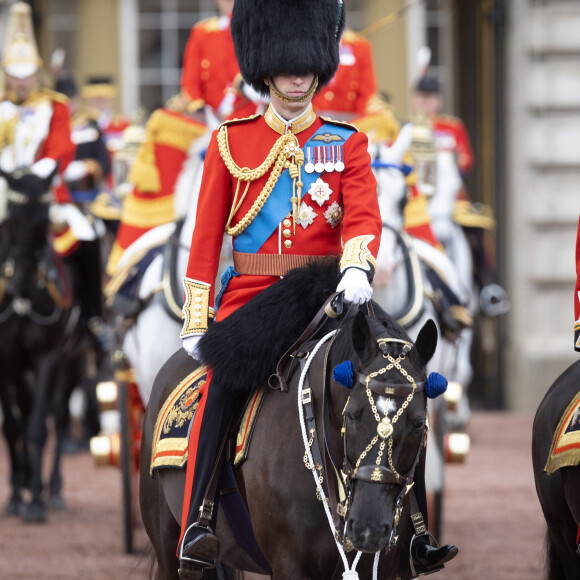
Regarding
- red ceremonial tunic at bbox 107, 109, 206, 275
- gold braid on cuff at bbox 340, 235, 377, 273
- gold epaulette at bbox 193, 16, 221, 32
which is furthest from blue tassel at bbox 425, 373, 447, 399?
gold epaulette at bbox 193, 16, 221, 32

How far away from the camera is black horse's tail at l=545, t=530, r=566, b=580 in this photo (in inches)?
200

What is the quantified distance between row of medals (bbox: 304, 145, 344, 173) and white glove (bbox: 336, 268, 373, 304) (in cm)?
49

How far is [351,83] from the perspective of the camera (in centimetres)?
751

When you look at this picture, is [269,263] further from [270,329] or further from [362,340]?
[362,340]

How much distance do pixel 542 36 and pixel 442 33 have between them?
8.22 ft

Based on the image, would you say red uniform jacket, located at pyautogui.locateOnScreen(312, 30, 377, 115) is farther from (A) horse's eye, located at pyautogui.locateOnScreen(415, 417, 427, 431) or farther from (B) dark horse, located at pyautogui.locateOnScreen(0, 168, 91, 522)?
(A) horse's eye, located at pyautogui.locateOnScreen(415, 417, 427, 431)

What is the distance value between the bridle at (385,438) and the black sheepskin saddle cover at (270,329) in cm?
56

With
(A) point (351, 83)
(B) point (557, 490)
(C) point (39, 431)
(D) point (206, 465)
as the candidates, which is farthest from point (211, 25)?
(D) point (206, 465)

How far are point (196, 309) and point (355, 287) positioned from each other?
0.68 meters

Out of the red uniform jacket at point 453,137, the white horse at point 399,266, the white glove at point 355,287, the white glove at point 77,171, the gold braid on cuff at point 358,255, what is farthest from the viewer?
the red uniform jacket at point 453,137

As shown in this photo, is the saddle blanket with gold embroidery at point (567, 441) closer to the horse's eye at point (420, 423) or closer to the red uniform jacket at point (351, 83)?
the horse's eye at point (420, 423)

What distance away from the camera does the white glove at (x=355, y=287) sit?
3.91 metres

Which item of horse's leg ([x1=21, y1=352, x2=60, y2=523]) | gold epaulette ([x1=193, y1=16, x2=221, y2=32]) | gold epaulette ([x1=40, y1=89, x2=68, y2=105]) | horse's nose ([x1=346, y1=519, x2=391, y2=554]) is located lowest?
horse's leg ([x1=21, y1=352, x2=60, y2=523])

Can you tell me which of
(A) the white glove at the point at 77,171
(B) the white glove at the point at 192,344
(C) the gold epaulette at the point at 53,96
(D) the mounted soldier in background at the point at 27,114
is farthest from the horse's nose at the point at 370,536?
(A) the white glove at the point at 77,171
